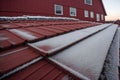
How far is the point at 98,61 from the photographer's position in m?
1.61

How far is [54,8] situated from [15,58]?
14294mm

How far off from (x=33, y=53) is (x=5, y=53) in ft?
1.09

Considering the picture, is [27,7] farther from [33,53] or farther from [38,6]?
[33,53]

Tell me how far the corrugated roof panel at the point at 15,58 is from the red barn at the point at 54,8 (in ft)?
34.3

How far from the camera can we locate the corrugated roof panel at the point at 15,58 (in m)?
1.30

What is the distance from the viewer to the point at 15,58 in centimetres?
149

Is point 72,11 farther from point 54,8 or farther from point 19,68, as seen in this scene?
point 19,68

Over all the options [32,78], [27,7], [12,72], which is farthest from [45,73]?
[27,7]

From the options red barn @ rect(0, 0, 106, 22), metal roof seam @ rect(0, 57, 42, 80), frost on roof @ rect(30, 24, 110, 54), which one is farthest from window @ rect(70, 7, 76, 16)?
metal roof seam @ rect(0, 57, 42, 80)

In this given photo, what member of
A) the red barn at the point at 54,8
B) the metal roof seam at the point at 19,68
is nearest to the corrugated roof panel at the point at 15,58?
the metal roof seam at the point at 19,68

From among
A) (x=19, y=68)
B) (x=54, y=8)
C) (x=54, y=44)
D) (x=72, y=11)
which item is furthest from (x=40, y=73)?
(x=72, y=11)

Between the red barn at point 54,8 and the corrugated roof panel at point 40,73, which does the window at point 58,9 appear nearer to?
the red barn at point 54,8

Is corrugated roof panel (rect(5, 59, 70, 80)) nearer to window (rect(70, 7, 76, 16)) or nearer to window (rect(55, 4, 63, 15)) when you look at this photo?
window (rect(55, 4, 63, 15))

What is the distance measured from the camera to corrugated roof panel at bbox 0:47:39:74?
1302 millimetres
